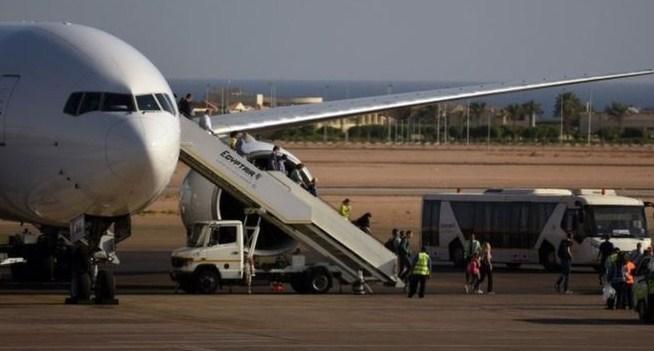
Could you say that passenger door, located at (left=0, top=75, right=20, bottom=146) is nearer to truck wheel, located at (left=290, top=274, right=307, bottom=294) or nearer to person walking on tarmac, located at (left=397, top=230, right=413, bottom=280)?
truck wheel, located at (left=290, top=274, right=307, bottom=294)

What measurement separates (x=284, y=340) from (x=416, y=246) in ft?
111

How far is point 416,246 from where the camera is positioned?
63.9 m

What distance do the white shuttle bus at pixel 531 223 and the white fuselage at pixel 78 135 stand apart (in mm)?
21582

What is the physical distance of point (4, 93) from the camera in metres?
35.8

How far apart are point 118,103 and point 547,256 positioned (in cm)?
2424

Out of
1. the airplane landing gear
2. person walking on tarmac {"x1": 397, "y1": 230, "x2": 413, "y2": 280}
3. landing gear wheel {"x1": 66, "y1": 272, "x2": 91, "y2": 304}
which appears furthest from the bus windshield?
landing gear wheel {"x1": 66, "y1": 272, "x2": 91, "y2": 304}

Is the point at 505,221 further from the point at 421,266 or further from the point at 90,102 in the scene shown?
the point at 90,102

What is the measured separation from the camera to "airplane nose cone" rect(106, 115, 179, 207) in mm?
34438

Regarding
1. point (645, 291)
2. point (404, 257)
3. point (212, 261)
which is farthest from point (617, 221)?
point (645, 291)

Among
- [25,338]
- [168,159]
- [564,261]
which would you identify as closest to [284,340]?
[25,338]

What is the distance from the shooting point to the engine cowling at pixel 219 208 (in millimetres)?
45062

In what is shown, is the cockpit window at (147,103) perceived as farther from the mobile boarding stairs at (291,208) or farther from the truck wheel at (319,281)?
the truck wheel at (319,281)

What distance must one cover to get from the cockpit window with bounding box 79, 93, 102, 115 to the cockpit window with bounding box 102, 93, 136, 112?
12 centimetres

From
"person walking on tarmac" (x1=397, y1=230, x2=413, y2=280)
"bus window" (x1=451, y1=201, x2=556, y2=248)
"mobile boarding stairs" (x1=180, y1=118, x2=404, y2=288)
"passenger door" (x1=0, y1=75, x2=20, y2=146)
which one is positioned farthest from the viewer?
"bus window" (x1=451, y1=201, x2=556, y2=248)
